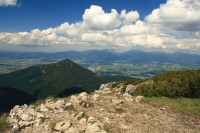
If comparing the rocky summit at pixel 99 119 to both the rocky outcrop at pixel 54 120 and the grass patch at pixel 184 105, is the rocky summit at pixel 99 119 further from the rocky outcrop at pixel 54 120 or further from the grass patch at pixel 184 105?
the grass patch at pixel 184 105

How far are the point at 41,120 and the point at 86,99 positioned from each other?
710cm

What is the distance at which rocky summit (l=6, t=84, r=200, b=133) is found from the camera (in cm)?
1952

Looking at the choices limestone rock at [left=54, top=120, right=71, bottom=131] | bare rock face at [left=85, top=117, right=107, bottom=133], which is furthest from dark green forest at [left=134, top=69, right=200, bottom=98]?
limestone rock at [left=54, top=120, right=71, bottom=131]

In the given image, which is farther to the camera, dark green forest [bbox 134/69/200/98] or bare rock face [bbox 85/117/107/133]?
dark green forest [bbox 134/69/200/98]

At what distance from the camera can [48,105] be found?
2408 centimetres

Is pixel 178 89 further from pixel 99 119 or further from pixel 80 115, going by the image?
pixel 80 115

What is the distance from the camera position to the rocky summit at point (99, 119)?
64.0ft

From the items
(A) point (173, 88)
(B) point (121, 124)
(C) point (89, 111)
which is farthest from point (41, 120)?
(A) point (173, 88)

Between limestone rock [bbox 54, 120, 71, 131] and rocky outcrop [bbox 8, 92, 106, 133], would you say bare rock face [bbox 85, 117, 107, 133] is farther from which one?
limestone rock [bbox 54, 120, 71, 131]

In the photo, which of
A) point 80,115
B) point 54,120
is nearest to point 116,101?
point 80,115

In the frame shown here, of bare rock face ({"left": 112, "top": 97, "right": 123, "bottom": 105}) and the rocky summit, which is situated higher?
bare rock face ({"left": 112, "top": 97, "right": 123, "bottom": 105})

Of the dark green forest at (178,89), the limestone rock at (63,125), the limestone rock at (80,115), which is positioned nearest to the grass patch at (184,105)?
the dark green forest at (178,89)

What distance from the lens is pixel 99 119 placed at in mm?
21203

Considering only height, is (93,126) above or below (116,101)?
below
